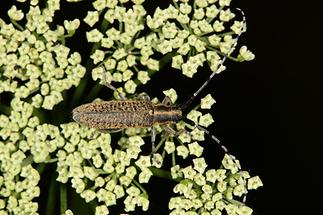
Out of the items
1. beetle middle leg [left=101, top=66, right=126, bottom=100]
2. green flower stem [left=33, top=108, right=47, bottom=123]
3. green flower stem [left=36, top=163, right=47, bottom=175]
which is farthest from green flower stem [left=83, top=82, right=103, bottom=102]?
green flower stem [left=36, top=163, right=47, bottom=175]

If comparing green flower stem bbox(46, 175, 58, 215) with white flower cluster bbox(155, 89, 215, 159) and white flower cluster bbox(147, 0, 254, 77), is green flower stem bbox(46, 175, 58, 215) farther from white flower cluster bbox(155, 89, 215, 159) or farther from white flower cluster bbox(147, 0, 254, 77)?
white flower cluster bbox(147, 0, 254, 77)

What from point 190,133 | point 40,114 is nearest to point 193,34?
point 190,133

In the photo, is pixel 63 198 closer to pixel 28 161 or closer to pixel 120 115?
pixel 28 161

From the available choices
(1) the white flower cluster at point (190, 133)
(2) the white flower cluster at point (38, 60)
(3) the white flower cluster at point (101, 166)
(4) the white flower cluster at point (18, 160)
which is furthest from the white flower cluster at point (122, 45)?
(4) the white flower cluster at point (18, 160)

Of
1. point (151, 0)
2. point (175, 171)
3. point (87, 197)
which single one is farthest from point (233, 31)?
point (87, 197)

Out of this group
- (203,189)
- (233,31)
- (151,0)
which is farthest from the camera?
(151,0)

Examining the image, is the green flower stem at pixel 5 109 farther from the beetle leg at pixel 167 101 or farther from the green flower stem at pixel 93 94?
the beetle leg at pixel 167 101

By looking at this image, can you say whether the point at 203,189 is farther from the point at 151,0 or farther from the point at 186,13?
the point at 151,0
